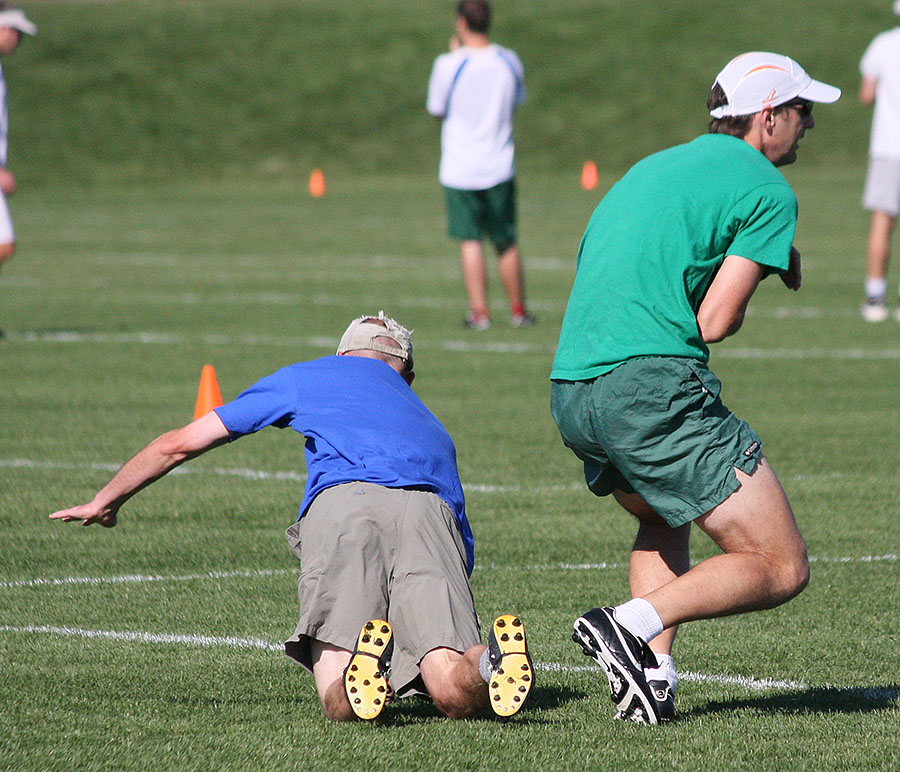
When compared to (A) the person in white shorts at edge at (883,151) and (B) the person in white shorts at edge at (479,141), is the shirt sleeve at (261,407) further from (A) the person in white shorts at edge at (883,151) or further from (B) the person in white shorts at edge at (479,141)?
(A) the person in white shorts at edge at (883,151)

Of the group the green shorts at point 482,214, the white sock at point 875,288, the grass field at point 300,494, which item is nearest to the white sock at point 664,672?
the grass field at point 300,494

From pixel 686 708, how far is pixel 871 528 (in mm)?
2825

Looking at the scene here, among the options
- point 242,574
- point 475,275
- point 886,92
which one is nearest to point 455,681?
point 242,574

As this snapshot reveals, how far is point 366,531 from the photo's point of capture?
5.07m

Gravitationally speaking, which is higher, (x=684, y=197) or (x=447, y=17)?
(x=684, y=197)

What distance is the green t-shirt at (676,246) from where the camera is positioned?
4836mm

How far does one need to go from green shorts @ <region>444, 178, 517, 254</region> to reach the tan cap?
9.52 metres

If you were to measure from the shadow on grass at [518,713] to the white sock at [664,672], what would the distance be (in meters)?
0.30

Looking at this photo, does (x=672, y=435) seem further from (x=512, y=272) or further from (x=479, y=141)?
(x=479, y=141)

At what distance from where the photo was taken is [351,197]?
118 ft

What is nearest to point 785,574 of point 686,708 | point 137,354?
point 686,708

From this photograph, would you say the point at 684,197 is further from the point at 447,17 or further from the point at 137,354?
the point at 447,17

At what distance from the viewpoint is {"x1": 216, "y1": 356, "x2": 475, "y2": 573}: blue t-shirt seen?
5184 millimetres

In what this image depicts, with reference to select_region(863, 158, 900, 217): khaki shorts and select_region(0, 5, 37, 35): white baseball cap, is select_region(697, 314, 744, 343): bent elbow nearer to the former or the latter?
select_region(0, 5, 37, 35): white baseball cap
